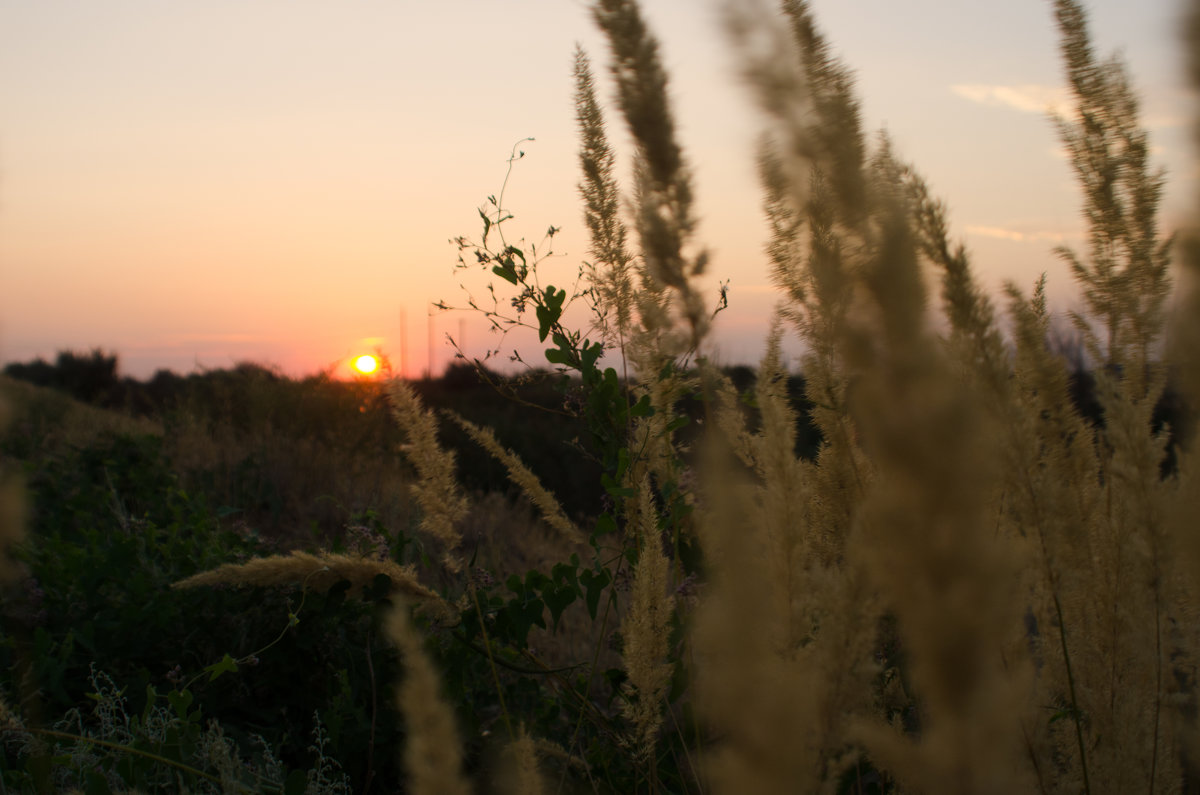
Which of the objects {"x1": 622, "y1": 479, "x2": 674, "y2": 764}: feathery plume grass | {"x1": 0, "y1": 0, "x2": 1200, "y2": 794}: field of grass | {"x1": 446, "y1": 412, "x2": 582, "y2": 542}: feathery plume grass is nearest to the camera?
{"x1": 0, "y1": 0, "x2": 1200, "y2": 794}: field of grass

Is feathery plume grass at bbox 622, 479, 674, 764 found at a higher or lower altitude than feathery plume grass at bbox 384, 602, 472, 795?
lower

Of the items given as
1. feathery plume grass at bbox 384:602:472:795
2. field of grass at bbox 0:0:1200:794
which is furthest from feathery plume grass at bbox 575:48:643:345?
feathery plume grass at bbox 384:602:472:795

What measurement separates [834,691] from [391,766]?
2194 millimetres

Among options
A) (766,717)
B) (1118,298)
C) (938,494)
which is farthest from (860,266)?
(1118,298)

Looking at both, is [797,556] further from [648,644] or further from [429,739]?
[648,644]

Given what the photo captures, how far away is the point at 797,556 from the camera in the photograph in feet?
2.23

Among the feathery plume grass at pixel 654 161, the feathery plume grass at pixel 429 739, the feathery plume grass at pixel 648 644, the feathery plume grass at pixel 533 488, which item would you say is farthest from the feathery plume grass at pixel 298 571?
the feathery plume grass at pixel 429 739

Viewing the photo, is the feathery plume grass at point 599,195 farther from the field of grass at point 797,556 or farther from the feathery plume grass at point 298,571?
the feathery plume grass at point 298,571

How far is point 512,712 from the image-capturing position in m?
2.91

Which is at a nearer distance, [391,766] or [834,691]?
[834,691]

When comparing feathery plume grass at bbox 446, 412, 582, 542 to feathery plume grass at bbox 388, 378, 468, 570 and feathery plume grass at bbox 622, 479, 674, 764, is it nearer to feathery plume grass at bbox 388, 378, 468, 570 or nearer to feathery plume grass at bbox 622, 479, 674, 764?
feathery plume grass at bbox 388, 378, 468, 570

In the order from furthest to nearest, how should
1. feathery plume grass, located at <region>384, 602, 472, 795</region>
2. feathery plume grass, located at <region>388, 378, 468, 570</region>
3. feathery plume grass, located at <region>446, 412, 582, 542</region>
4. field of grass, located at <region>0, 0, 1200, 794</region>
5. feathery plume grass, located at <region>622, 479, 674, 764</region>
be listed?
1. feathery plume grass, located at <region>446, 412, 582, 542</region>
2. feathery plume grass, located at <region>388, 378, 468, 570</region>
3. feathery plume grass, located at <region>622, 479, 674, 764</region>
4. feathery plume grass, located at <region>384, 602, 472, 795</region>
5. field of grass, located at <region>0, 0, 1200, 794</region>

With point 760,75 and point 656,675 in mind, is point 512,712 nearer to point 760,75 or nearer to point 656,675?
point 656,675

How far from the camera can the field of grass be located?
0.45 m
